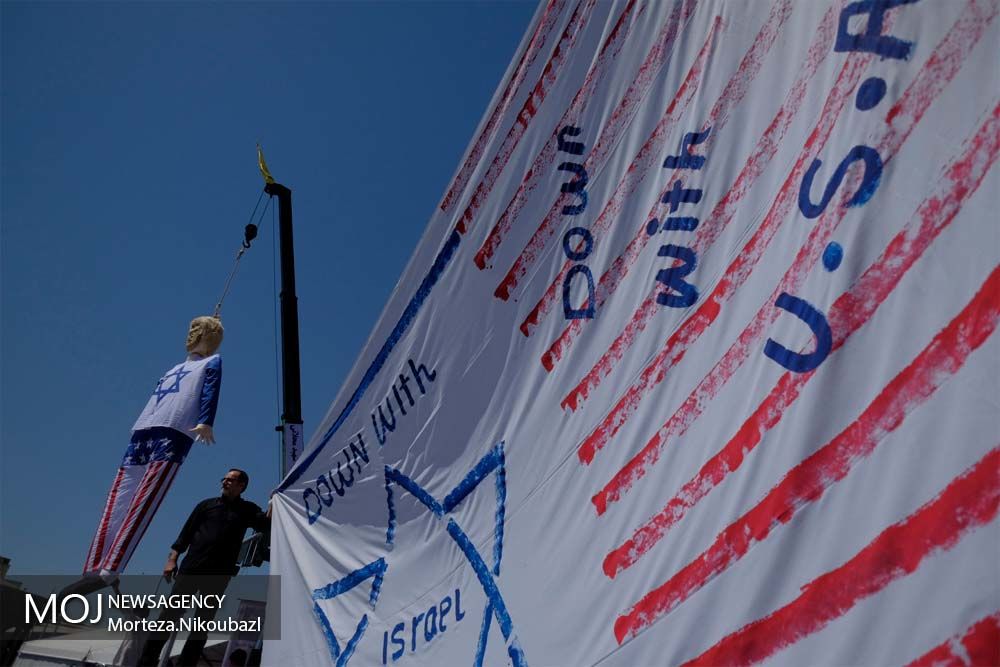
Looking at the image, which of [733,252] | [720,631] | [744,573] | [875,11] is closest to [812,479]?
[744,573]

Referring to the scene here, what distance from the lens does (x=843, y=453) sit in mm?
1153

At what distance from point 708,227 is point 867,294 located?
45cm

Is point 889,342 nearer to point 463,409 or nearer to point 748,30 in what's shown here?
point 748,30

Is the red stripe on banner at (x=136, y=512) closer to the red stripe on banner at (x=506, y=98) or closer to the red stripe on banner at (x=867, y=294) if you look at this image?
the red stripe on banner at (x=506, y=98)

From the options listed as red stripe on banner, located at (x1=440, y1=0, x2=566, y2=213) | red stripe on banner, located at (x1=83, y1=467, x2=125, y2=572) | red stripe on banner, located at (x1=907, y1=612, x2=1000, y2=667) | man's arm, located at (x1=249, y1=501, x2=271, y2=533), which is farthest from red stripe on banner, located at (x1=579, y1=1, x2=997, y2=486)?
red stripe on banner, located at (x1=83, y1=467, x2=125, y2=572)

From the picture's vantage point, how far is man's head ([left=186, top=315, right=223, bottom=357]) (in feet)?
14.6

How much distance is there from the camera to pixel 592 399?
5.65 feet

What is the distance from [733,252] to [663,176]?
339mm

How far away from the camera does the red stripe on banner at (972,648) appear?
0.92m

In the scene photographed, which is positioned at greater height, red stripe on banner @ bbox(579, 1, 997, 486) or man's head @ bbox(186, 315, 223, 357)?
man's head @ bbox(186, 315, 223, 357)

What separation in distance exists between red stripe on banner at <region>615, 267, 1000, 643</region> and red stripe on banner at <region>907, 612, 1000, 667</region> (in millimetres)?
261

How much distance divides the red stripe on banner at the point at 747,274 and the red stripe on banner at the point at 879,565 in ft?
1.28

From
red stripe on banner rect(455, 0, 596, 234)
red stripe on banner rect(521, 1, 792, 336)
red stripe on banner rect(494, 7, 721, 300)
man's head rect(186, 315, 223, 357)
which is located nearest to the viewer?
red stripe on banner rect(521, 1, 792, 336)

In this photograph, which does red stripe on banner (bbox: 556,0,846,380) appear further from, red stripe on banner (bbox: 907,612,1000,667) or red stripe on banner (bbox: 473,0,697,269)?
red stripe on banner (bbox: 907,612,1000,667)
